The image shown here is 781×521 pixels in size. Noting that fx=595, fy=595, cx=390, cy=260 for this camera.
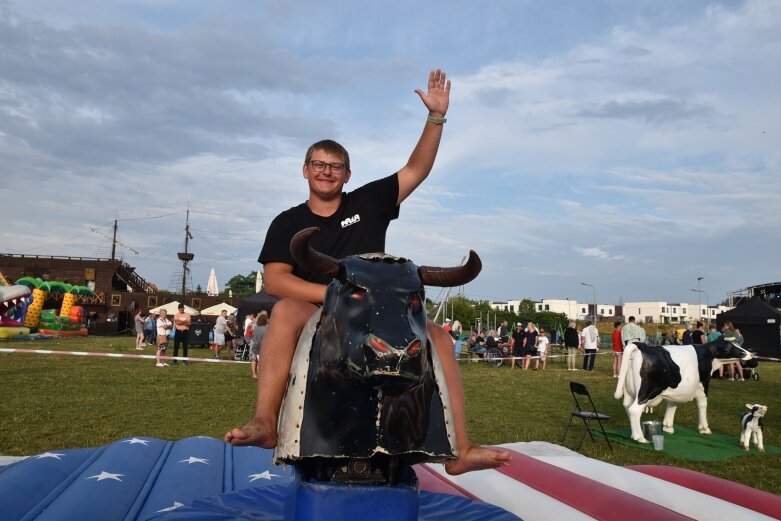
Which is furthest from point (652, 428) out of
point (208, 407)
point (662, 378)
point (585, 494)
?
point (208, 407)

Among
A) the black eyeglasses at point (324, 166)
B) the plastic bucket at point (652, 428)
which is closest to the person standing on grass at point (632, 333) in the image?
the plastic bucket at point (652, 428)

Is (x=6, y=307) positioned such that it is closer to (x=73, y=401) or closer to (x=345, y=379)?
(x=73, y=401)

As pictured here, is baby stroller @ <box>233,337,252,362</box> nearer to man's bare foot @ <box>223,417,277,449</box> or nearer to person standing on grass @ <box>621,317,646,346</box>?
person standing on grass @ <box>621,317,646,346</box>

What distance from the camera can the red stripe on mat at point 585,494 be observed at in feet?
10.1

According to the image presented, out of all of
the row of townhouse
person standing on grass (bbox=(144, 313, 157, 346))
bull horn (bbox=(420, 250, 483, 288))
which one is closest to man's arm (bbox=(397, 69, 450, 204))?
bull horn (bbox=(420, 250, 483, 288))

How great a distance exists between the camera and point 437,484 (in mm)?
3781

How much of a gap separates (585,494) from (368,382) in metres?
2.42

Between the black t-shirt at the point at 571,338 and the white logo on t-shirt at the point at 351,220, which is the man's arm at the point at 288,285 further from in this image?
the black t-shirt at the point at 571,338

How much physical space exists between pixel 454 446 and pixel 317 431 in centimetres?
48

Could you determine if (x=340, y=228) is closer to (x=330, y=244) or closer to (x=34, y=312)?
(x=330, y=244)

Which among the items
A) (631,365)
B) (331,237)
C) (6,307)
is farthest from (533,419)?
(6,307)

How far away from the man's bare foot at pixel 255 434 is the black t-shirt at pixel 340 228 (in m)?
0.66

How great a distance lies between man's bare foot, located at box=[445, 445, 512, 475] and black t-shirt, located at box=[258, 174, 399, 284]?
2.96 ft

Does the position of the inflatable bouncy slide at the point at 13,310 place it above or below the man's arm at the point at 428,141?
below
